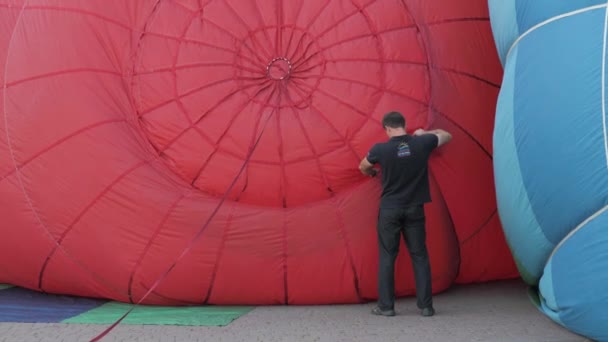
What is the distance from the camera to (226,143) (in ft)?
13.7

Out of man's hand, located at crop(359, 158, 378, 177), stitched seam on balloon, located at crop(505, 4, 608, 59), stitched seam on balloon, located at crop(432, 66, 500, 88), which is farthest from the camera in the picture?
stitched seam on balloon, located at crop(432, 66, 500, 88)

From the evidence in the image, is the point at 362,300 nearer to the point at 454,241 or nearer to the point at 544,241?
the point at 454,241

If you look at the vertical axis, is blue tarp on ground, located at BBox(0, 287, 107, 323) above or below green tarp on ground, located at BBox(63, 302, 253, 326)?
above

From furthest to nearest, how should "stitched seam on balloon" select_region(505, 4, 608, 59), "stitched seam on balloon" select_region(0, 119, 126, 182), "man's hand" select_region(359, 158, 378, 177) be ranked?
"stitched seam on balloon" select_region(0, 119, 126, 182), "man's hand" select_region(359, 158, 378, 177), "stitched seam on balloon" select_region(505, 4, 608, 59)

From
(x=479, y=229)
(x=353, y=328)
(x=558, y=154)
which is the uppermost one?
(x=558, y=154)

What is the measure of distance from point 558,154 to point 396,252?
104cm

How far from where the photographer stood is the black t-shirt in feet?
13.0

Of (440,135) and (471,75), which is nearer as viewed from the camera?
(440,135)

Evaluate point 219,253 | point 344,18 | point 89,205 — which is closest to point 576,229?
point 344,18

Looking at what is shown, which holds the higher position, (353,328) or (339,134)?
(339,134)

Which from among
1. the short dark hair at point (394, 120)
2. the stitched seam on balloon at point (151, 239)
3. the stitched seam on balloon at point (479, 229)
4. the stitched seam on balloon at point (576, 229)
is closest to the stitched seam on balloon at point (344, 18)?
the short dark hair at point (394, 120)

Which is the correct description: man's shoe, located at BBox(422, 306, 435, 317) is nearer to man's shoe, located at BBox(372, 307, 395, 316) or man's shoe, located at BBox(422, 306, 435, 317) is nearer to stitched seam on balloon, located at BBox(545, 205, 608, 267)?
man's shoe, located at BBox(372, 307, 395, 316)

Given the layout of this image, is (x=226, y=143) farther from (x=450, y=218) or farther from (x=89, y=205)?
(x=450, y=218)

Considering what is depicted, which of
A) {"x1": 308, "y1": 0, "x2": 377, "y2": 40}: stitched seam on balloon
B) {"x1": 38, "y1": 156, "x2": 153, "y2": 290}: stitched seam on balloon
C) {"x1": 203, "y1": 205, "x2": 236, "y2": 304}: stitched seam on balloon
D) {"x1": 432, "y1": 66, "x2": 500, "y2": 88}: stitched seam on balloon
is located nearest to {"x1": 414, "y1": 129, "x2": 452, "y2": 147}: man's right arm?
{"x1": 432, "y1": 66, "x2": 500, "y2": 88}: stitched seam on balloon
